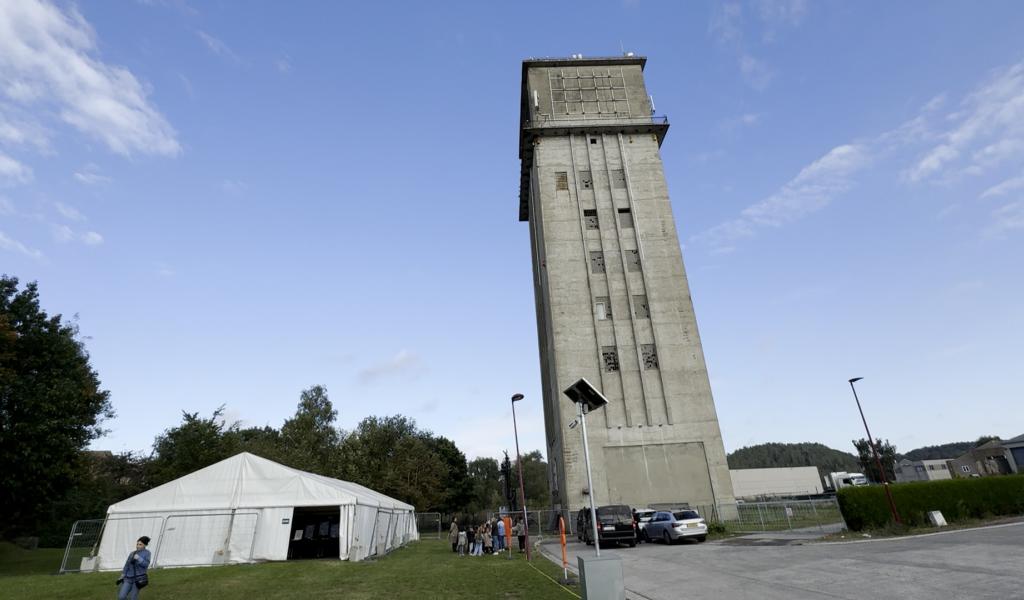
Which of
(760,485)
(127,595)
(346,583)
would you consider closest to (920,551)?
(346,583)

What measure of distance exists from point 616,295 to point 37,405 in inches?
1446

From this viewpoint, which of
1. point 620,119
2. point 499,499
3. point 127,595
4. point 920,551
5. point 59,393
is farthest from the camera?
point 499,499

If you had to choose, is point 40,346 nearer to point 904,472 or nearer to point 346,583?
point 346,583

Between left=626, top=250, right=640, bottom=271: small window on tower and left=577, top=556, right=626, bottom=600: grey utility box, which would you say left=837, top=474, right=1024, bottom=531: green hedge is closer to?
left=577, top=556, right=626, bottom=600: grey utility box

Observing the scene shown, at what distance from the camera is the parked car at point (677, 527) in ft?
80.7

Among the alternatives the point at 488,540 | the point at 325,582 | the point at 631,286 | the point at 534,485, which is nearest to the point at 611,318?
the point at 631,286

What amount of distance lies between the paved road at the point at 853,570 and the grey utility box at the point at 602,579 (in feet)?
11.8

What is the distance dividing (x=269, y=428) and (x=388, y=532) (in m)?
69.9

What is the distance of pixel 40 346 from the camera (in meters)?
27.4

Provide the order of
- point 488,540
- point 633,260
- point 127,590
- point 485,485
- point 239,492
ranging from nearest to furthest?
point 127,590
point 239,492
point 488,540
point 633,260
point 485,485

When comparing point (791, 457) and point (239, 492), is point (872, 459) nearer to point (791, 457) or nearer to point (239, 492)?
point (791, 457)

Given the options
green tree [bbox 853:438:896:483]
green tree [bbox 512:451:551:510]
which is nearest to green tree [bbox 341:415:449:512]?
green tree [bbox 512:451:551:510]

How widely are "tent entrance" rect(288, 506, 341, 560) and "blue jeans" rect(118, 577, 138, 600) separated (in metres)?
15.4

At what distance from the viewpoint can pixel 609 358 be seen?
4041 centimetres
